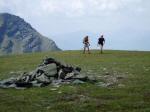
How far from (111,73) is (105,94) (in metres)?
13.4

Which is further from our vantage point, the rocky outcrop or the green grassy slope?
the rocky outcrop

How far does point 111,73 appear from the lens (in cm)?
4250

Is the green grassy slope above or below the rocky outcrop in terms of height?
below

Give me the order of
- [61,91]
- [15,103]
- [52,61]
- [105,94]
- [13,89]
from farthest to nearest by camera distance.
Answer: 1. [52,61]
2. [13,89]
3. [61,91]
4. [105,94]
5. [15,103]

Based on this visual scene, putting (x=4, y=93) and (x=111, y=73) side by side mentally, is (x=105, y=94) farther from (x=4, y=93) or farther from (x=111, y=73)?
(x=111, y=73)

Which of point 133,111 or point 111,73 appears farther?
point 111,73

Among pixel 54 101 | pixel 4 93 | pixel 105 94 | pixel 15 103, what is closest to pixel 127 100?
pixel 105 94

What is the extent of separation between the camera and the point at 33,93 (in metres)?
30.8

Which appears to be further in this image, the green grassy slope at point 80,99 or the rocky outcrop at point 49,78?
the rocky outcrop at point 49,78

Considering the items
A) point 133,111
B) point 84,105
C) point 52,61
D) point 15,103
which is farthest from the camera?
point 52,61

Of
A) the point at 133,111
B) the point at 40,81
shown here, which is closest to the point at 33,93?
the point at 40,81

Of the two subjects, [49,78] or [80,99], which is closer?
[80,99]

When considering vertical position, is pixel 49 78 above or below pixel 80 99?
above

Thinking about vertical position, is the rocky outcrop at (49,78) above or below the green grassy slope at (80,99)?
above
